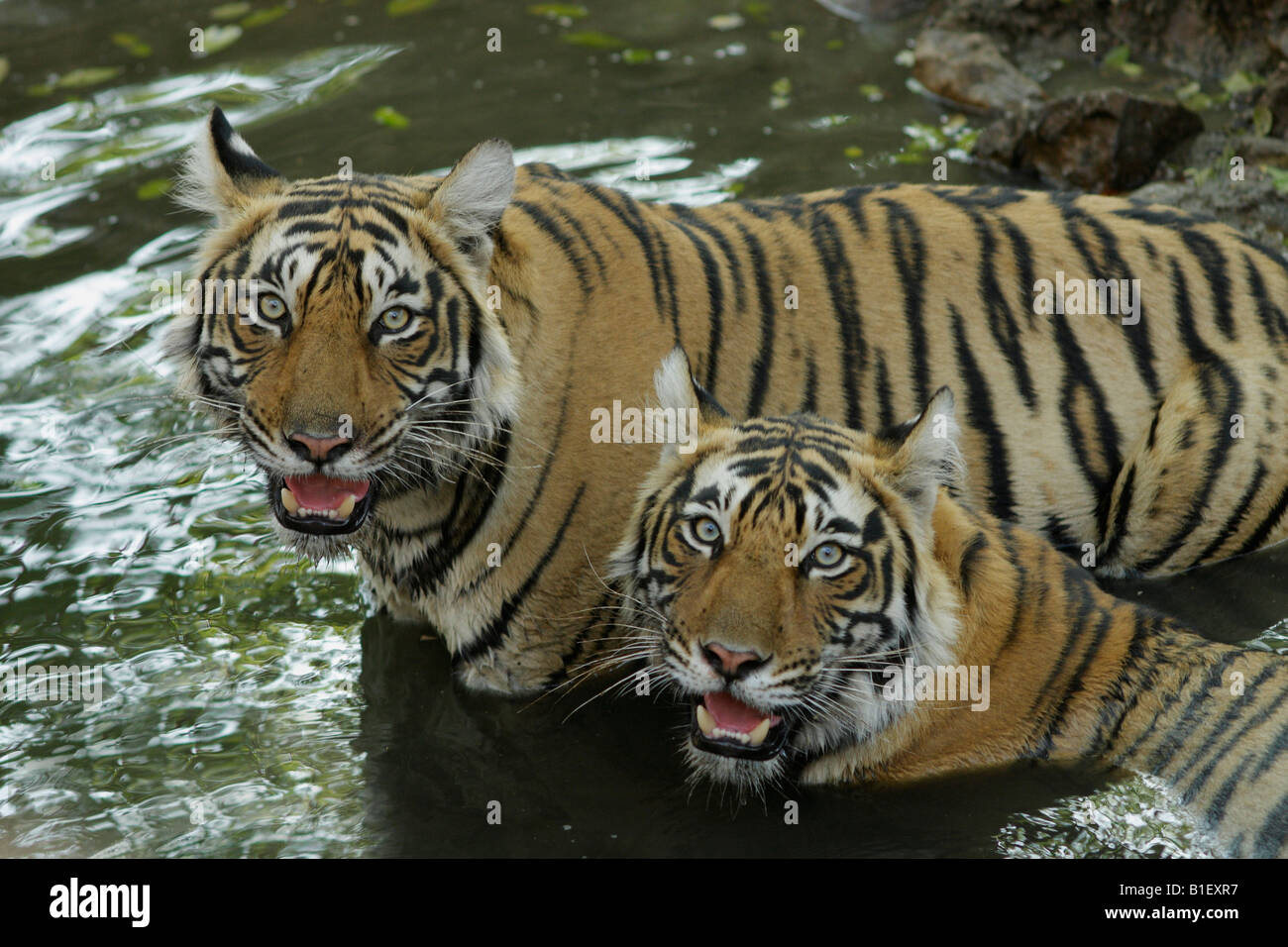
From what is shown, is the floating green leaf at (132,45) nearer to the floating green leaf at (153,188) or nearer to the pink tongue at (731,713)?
the floating green leaf at (153,188)

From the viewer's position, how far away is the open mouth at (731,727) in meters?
3.34

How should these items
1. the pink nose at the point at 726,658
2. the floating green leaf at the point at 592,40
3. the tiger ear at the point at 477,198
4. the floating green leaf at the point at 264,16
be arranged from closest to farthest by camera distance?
1. the pink nose at the point at 726,658
2. the tiger ear at the point at 477,198
3. the floating green leaf at the point at 592,40
4. the floating green leaf at the point at 264,16

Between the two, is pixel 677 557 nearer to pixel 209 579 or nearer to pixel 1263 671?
pixel 1263 671

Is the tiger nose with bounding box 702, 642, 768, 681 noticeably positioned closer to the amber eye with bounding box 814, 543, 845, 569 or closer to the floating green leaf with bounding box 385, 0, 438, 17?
the amber eye with bounding box 814, 543, 845, 569

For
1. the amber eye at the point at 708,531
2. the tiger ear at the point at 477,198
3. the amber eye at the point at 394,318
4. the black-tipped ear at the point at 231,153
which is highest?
the black-tipped ear at the point at 231,153

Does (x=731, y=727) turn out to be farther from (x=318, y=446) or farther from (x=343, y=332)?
(x=343, y=332)

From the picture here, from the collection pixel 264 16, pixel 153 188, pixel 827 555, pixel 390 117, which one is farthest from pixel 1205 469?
pixel 264 16

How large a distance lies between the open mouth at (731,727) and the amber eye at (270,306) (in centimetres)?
133

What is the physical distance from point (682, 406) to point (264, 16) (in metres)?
5.93

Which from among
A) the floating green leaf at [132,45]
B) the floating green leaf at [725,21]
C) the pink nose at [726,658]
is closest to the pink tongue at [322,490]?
the pink nose at [726,658]

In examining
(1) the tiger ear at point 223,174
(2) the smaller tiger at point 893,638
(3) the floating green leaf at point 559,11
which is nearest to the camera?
(2) the smaller tiger at point 893,638

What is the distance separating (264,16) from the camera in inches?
331

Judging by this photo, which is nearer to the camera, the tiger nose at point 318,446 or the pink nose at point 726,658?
the pink nose at point 726,658
